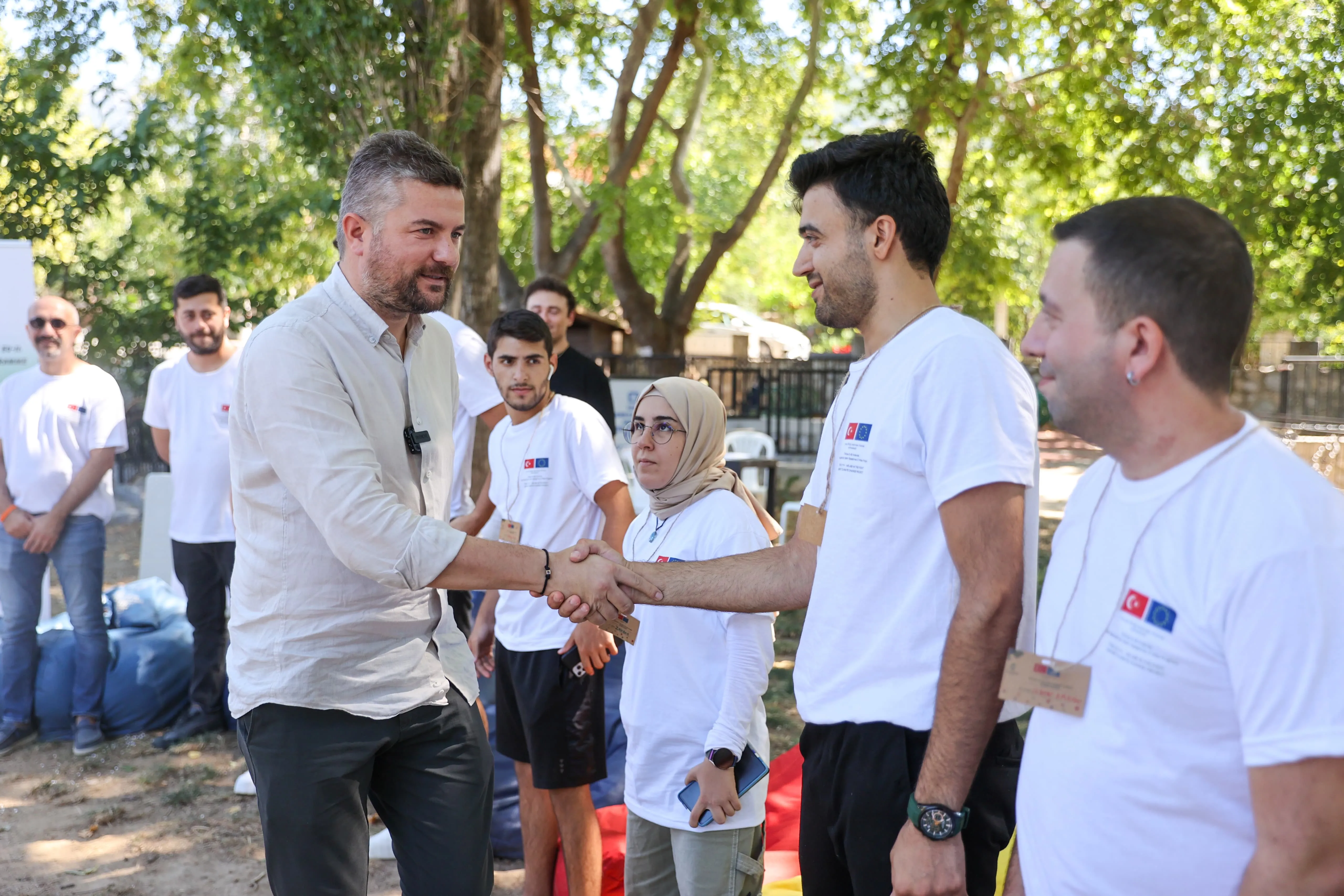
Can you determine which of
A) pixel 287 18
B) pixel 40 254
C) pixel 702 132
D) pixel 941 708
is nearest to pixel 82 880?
pixel 941 708

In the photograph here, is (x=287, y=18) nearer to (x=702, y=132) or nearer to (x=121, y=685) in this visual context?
(x=121, y=685)

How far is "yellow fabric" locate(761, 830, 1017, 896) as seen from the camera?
3.22m

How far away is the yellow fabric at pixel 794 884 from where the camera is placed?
3.22 m

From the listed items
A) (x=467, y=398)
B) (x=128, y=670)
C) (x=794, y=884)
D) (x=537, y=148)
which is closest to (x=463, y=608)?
(x=467, y=398)

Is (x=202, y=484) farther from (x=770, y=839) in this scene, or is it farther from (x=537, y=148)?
(x=537, y=148)

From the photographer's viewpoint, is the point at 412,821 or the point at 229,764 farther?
the point at 229,764

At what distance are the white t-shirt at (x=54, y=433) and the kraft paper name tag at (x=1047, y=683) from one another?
18.5ft

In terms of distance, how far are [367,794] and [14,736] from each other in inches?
170

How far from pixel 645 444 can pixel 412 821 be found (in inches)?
47.4

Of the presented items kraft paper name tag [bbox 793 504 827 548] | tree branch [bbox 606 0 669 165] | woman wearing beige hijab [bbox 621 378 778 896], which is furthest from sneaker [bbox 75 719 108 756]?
tree branch [bbox 606 0 669 165]

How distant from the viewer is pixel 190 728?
590 cm

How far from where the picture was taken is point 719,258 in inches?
611

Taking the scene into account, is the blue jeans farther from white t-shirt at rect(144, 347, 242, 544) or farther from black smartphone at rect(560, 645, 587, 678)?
black smartphone at rect(560, 645, 587, 678)

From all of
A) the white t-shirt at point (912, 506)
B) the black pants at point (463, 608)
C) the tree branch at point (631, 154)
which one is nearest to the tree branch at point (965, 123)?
the tree branch at point (631, 154)
